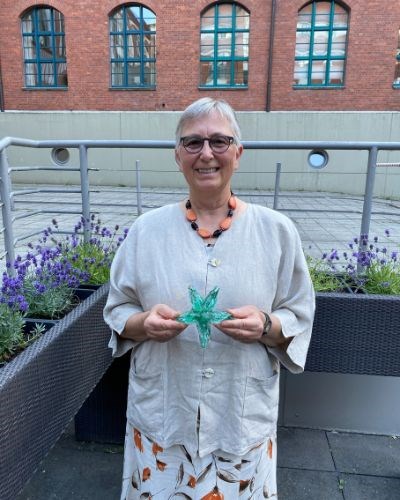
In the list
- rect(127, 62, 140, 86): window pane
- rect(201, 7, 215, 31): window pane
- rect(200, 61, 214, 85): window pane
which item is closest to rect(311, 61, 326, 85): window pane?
rect(200, 61, 214, 85): window pane

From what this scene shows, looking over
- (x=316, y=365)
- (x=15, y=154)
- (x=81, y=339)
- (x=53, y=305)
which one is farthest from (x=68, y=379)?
(x=15, y=154)

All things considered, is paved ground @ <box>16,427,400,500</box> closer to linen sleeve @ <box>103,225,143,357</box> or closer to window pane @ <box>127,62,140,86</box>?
linen sleeve @ <box>103,225,143,357</box>

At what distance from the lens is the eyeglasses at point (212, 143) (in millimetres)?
1188

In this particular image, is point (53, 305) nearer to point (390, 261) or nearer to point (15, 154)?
point (390, 261)

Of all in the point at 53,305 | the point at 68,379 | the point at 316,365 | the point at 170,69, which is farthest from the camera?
the point at 170,69

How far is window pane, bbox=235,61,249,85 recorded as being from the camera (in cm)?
1310

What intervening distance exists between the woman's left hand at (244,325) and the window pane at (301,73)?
13279 millimetres

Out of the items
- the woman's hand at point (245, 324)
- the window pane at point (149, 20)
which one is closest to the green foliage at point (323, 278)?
the woman's hand at point (245, 324)

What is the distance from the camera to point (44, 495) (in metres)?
2.09

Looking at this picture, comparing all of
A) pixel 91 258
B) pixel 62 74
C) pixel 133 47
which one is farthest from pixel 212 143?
pixel 62 74

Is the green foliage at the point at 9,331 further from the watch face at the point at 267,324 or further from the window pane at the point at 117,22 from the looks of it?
the window pane at the point at 117,22

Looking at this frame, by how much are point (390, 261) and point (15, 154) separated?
43.9 feet

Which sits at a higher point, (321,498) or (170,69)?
(170,69)

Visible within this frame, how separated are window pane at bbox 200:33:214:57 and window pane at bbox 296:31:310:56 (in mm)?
2625
